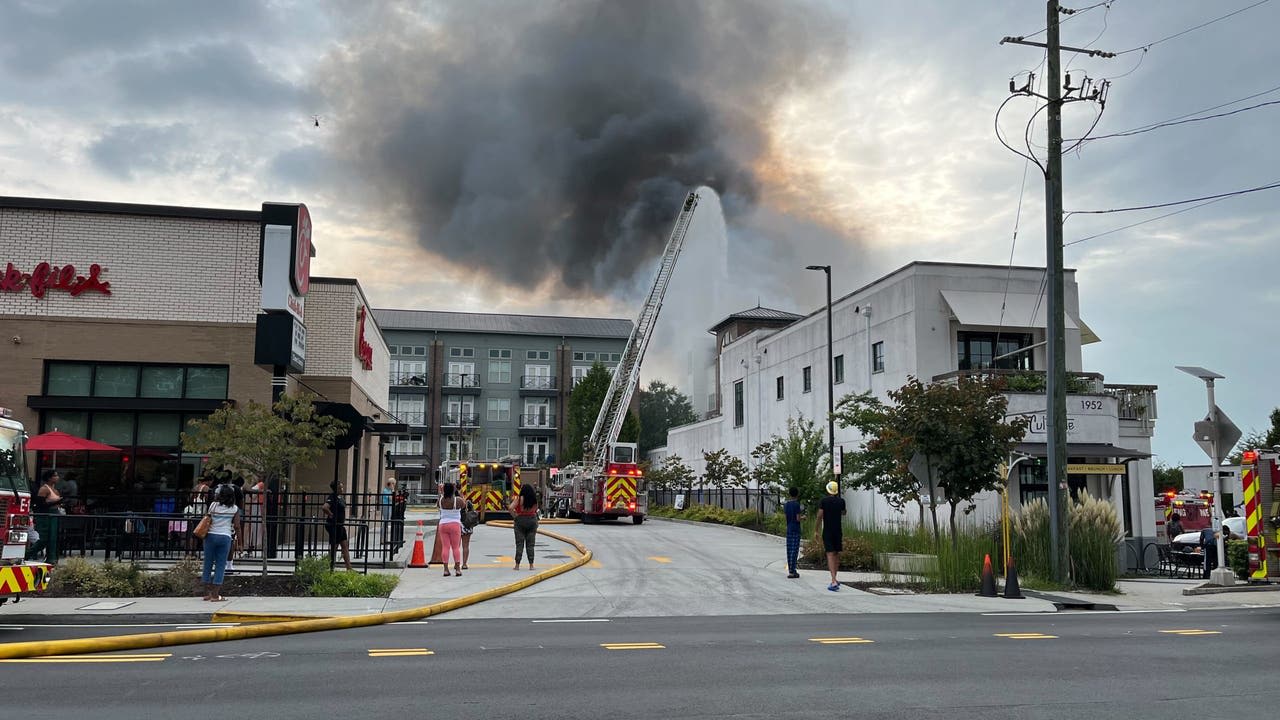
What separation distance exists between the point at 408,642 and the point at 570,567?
954cm

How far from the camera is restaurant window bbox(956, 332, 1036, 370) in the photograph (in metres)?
33.6

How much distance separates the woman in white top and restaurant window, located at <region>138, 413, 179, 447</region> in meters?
9.61

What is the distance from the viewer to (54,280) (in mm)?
22969

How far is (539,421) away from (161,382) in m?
62.9

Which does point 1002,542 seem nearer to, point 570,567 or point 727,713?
point 570,567

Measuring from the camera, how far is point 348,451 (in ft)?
92.4

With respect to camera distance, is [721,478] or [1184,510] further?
[721,478]

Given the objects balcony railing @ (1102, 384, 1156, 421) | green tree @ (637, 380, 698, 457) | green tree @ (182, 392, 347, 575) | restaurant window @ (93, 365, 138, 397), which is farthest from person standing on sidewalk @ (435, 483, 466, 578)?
green tree @ (637, 380, 698, 457)

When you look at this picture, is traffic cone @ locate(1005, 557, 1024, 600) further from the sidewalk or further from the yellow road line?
the yellow road line

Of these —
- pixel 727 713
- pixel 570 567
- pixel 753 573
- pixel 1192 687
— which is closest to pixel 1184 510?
pixel 753 573

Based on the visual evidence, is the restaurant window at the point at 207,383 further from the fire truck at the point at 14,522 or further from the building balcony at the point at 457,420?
the building balcony at the point at 457,420

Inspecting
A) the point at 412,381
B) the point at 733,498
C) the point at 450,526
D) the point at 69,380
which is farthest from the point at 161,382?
the point at 412,381

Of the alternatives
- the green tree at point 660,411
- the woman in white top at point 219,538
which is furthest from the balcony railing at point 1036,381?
the green tree at point 660,411

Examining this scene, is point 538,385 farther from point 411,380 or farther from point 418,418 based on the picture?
point 411,380
